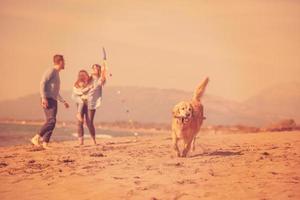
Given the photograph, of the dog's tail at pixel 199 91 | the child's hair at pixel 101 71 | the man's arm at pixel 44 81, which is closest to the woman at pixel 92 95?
the child's hair at pixel 101 71

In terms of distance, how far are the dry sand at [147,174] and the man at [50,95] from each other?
1.03 feet

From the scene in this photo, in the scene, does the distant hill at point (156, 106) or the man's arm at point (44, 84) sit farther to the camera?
the distant hill at point (156, 106)

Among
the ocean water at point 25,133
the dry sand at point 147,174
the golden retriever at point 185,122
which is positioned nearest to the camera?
the dry sand at point 147,174

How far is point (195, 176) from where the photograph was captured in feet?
14.9

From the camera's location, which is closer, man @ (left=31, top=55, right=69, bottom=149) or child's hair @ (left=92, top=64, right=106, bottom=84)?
man @ (left=31, top=55, right=69, bottom=149)

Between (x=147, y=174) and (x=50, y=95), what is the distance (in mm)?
2409

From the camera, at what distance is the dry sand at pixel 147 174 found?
3973 millimetres

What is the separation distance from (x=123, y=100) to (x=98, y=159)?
260cm

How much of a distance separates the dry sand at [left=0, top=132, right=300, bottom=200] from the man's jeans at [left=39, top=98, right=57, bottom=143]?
0.90 ft

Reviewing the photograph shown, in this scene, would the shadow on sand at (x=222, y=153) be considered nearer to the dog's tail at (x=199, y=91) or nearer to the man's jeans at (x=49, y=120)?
the dog's tail at (x=199, y=91)

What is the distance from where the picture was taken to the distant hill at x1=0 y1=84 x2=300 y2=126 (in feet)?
24.9

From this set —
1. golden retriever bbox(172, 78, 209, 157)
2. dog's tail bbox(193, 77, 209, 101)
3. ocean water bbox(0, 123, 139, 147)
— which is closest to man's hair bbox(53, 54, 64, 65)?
golden retriever bbox(172, 78, 209, 157)

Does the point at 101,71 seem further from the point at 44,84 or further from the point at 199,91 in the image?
the point at 199,91

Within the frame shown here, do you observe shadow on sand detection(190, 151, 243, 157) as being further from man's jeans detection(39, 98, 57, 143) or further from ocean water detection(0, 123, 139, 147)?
ocean water detection(0, 123, 139, 147)
